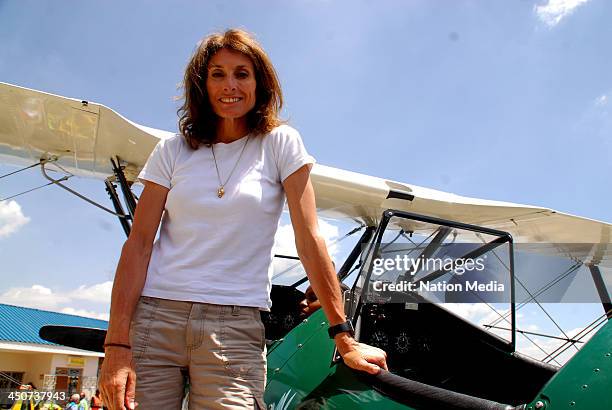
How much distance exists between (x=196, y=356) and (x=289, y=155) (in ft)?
2.05

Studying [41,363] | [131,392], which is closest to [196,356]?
[131,392]

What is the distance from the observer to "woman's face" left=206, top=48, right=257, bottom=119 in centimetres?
158

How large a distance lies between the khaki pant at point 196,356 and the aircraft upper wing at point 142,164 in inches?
170

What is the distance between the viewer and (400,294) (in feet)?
11.5

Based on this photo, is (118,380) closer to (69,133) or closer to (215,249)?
(215,249)

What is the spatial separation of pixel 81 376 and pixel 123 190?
2007cm

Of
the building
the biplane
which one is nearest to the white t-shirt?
the biplane

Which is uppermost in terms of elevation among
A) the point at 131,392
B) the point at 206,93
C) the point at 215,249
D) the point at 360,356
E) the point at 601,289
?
the point at 601,289

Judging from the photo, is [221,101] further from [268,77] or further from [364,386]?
[364,386]

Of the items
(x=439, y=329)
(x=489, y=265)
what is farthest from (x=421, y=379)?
(x=489, y=265)

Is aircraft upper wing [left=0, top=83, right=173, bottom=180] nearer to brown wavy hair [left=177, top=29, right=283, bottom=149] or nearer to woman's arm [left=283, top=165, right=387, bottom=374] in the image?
brown wavy hair [left=177, top=29, right=283, bottom=149]

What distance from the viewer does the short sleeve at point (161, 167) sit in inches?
62.4

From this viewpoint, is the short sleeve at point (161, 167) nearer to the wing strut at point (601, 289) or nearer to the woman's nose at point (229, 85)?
the woman's nose at point (229, 85)

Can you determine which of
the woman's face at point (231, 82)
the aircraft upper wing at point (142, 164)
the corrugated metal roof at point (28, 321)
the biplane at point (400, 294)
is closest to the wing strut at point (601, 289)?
the biplane at point (400, 294)
